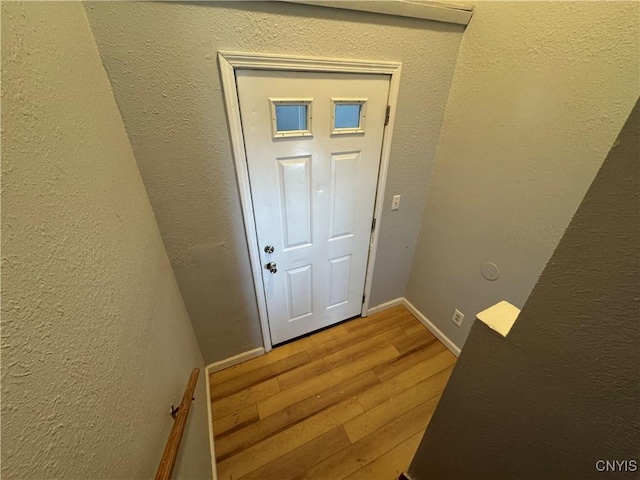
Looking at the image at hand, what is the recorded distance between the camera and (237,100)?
3.61ft

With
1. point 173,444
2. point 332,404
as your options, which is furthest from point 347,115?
point 332,404

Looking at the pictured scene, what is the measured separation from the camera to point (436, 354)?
190cm

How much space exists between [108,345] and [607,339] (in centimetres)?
109

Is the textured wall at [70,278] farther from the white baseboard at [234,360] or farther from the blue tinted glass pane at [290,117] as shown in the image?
the white baseboard at [234,360]

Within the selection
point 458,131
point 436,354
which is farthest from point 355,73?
point 436,354

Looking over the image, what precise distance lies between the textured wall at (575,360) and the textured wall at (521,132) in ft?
2.92

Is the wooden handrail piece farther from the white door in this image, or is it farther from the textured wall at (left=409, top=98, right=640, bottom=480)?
the textured wall at (left=409, top=98, right=640, bottom=480)

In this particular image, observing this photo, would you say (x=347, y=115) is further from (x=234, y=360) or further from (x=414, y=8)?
(x=234, y=360)

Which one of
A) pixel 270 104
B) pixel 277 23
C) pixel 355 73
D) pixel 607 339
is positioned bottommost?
pixel 607 339

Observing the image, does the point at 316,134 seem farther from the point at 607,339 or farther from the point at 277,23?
the point at 607,339

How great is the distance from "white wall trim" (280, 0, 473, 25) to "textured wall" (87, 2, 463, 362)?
3 centimetres

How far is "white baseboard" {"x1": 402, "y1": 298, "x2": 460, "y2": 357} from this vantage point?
1895 millimetres

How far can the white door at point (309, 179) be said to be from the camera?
119cm

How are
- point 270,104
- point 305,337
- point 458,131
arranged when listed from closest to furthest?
point 270,104, point 458,131, point 305,337
